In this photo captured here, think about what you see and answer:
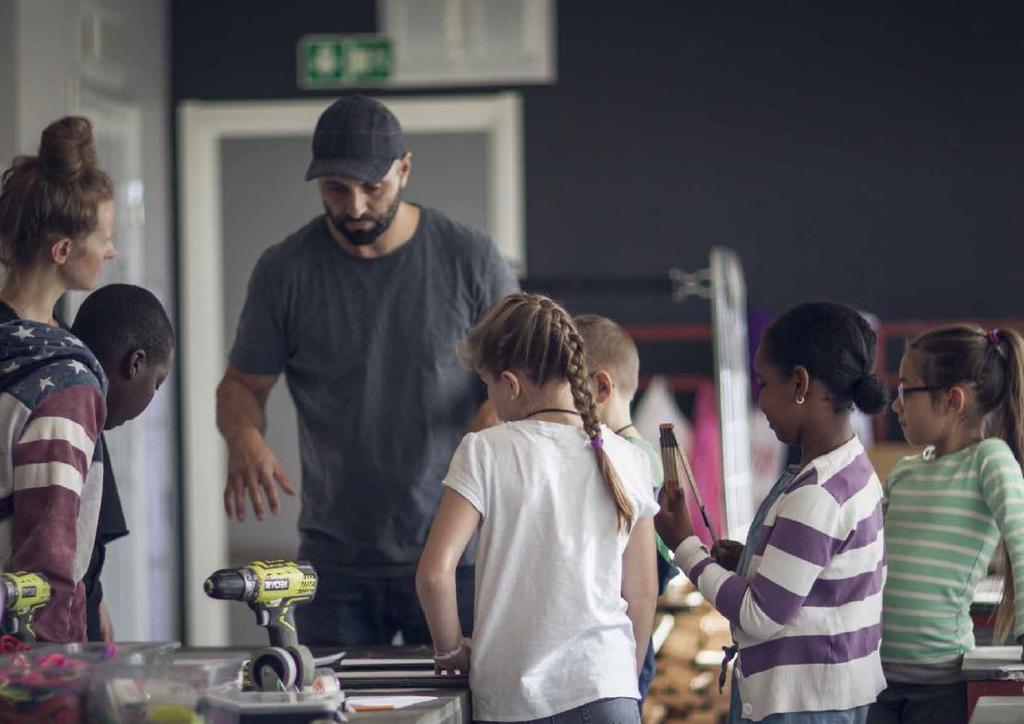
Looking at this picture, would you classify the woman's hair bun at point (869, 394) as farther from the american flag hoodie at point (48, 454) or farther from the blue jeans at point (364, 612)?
the american flag hoodie at point (48, 454)

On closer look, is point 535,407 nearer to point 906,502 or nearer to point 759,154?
point 906,502

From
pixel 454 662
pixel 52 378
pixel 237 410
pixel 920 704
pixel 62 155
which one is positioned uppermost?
pixel 62 155

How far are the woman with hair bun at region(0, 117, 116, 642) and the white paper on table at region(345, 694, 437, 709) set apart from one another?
1.22 ft

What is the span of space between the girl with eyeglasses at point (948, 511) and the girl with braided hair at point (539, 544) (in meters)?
0.48

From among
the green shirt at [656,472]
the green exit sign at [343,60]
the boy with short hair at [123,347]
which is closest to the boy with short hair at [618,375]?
the green shirt at [656,472]

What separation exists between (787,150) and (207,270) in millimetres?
2485

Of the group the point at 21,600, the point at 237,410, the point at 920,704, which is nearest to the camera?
the point at 21,600

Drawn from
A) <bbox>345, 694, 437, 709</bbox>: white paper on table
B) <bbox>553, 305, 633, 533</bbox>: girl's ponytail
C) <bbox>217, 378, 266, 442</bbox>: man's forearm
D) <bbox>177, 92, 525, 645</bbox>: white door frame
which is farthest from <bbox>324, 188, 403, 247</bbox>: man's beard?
<bbox>177, 92, 525, 645</bbox>: white door frame

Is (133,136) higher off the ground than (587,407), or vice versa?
(133,136)

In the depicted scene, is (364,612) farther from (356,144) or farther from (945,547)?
(945,547)

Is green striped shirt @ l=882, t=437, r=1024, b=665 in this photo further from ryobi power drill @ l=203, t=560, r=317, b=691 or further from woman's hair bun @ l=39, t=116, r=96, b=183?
woman's hair bun @ l=39, t=116, r=96, b=183

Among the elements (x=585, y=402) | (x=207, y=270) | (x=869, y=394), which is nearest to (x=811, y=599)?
(x=869, y=394)

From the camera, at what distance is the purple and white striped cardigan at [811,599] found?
82.3 inches

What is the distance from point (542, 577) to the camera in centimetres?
209
